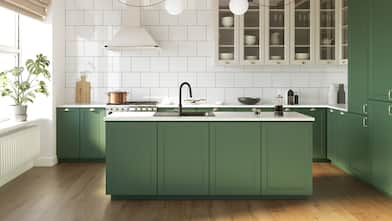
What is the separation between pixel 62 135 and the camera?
789cm

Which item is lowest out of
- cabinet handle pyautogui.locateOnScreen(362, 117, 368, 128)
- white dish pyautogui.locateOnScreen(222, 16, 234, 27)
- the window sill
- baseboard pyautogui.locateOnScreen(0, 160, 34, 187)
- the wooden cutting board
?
baseboard pyautogui.locateOnScreen(0, 160, 34, 187)

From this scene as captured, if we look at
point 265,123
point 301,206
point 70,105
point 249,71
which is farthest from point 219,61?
point 301,206

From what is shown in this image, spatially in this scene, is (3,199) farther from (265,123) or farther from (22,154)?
(265,123)

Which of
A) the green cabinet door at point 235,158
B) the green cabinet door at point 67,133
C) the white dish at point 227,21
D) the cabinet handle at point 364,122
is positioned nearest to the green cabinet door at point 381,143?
the cabinet handle at point 364,122

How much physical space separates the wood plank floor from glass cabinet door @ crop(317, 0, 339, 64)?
224cm

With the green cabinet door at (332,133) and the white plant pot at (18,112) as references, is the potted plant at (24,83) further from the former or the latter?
the green cabinet door at (332,133)

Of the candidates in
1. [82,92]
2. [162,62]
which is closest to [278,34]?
[162,62]

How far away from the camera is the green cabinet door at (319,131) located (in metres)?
7.93

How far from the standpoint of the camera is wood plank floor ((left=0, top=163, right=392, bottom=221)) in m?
4.96

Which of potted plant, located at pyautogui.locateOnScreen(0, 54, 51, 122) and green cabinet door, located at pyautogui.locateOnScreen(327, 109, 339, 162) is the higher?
potted plant, located at pyautogui.locateOnScreen(0, 54, 51, 122)

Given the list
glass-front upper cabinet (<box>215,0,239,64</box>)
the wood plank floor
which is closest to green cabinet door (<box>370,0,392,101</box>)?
the wood plank floor

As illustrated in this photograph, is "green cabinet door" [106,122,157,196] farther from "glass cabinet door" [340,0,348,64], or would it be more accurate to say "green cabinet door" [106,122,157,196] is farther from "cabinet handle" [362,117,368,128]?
"glass cabinet door" [340,0,348,64]

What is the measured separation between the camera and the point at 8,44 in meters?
7.25

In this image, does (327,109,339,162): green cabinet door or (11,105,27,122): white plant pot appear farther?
(327,109,339,162): green cabinet door
